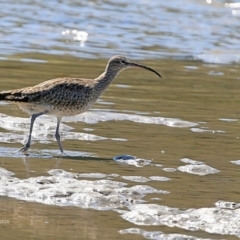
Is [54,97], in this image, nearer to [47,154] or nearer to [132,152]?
[47,154]

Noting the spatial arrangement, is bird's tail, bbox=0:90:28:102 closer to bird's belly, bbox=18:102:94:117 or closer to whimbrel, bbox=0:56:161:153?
whimbrel, bbox=0:56:161:153

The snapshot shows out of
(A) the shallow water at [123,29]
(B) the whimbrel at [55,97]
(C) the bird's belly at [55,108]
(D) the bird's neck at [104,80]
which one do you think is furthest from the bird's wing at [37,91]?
(A) the shallow water at [123,29]

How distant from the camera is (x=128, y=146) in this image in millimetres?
9859

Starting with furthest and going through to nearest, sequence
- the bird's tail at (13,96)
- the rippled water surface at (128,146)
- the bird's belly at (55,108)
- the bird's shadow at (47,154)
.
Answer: the bird's belly at (55,108) → the bird's tail at (13,96) → the bird's shadow at (47,154) → the rippled water surface at (128,146)

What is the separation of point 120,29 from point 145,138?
11.9 meters

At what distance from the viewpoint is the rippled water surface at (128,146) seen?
22.5 ft

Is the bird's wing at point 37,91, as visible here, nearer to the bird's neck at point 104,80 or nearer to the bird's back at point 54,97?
the bird's back at point 54,97

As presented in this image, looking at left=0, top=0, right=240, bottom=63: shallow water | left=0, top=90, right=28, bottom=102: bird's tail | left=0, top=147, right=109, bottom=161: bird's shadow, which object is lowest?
left=0, top=147, right=109, bottom=161: bird's shadow

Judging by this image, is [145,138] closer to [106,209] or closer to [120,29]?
[106,209]

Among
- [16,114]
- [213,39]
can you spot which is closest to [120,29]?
[213,39]

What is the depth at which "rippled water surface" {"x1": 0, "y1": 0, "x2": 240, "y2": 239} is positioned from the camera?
686 centimetres

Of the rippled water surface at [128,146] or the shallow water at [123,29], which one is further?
the shallow water at [123,29]

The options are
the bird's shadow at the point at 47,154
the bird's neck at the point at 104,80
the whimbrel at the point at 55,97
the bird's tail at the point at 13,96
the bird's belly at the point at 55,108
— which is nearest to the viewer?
the bird's shadow at the point at 47,154

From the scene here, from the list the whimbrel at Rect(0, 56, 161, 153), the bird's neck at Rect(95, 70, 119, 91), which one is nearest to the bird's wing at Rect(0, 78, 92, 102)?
the whimbrel at Rect(0, 56, 161, 153)
